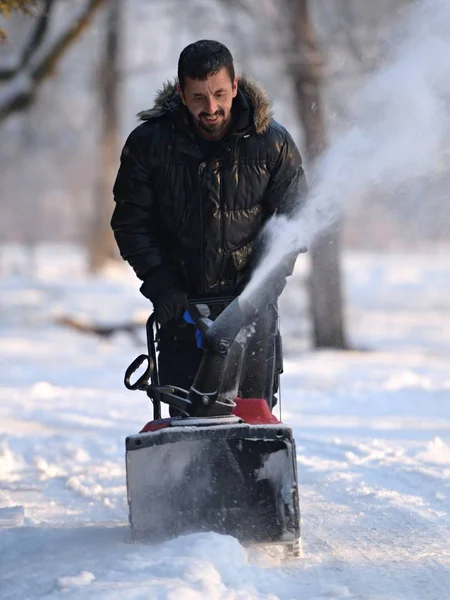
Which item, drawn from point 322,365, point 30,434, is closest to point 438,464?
point 30,434

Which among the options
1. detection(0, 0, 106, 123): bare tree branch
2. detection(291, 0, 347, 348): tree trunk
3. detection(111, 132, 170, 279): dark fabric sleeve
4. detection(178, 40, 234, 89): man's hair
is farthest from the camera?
detection(291, 0, 347, 348): tree trunk

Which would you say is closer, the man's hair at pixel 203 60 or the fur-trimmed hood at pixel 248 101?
the man's hair at pixel 203 60

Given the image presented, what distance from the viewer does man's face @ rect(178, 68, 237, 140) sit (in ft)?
13.8

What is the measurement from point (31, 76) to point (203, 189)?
29.0 feet

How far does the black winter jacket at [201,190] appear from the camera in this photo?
14.3ft

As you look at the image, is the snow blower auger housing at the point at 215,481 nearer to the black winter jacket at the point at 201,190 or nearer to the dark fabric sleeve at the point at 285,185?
the black winter jacket at the point at 201,190

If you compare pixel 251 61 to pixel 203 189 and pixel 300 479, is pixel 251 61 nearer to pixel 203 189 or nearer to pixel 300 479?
pixel 300 479

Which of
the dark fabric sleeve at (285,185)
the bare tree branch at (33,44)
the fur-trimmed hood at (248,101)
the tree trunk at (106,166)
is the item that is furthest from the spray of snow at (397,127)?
the tree trunk at (106,166)

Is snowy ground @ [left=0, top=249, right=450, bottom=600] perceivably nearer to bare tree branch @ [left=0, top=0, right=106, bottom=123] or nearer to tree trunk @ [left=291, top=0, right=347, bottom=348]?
tree trunk @ [left=291, top=0, right=347, bottom=348]

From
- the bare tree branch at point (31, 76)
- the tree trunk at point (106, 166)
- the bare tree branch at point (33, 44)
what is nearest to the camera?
the bare tree branch at point (33, 44)

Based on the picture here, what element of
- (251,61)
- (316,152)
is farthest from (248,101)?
(251,61)

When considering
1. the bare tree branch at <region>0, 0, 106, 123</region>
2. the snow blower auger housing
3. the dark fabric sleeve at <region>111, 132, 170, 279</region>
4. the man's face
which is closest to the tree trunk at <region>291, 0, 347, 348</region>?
the bare tree branch at <region>0, 0, 106, 123</region>

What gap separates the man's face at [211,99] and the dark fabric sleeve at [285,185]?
29cm

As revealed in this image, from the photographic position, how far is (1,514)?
16.0 feet
